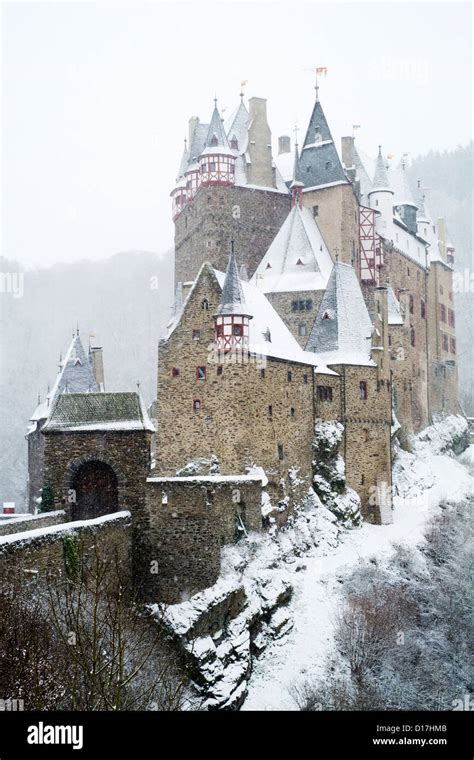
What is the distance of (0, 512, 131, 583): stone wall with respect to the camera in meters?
17.0

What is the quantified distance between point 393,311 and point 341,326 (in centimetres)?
812

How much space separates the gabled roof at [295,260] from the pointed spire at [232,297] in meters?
9.27

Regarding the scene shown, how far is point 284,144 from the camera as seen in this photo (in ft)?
178

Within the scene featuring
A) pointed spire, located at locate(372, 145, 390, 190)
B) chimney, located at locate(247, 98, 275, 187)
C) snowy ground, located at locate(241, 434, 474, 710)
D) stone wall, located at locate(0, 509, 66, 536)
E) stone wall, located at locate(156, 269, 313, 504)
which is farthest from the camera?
pointed spire, located at locate(372, 145, 390, 190)

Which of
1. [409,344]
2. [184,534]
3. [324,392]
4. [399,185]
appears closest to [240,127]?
[399,185]

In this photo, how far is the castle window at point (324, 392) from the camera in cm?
3691

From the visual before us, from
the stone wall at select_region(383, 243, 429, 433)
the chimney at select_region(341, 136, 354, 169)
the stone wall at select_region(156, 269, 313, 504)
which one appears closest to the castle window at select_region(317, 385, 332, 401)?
the stone wall at select_region(156, 269, 313, 504)

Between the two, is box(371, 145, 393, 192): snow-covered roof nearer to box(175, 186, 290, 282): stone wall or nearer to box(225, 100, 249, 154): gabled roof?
box(175, 186, 290, 282): stone wall

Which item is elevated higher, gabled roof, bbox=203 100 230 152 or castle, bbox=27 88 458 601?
gabled roof, bbox=203 100 230 152

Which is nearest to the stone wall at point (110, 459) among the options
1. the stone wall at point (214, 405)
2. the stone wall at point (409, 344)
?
the stone wall at point (214, 405)

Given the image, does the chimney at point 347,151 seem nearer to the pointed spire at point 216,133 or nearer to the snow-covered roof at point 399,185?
the pointed spire at point 216,133

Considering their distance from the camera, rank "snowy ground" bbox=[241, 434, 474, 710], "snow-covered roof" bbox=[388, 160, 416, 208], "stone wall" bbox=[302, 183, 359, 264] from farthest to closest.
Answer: "snow-covered roof" bbox=[388, 160, 416, 208] < "stone wall" bbox=[302, 183, 359, 264] < "snowy ground" bbox=[241, 434, 474, 710]

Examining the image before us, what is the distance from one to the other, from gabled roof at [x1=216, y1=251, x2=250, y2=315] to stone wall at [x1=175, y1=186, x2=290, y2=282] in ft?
37.5

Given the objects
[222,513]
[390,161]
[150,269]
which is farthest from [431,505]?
[150,269]
